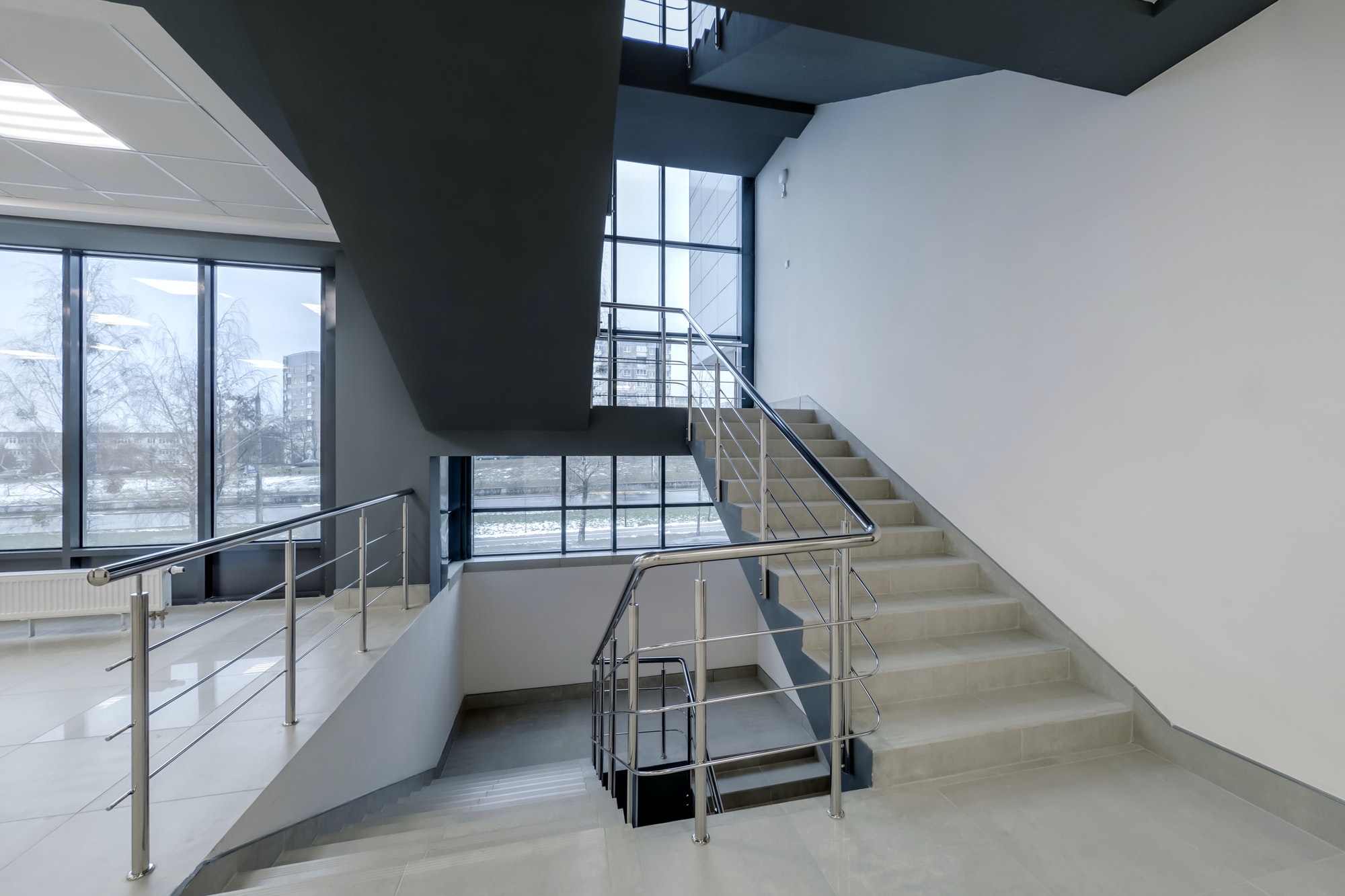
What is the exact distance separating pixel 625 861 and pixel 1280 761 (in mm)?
2153

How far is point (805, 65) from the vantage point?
4.00 m

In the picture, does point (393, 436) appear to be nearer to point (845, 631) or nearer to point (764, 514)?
point (764, 514)

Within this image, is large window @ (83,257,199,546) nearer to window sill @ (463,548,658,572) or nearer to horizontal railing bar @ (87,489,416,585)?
window sill @ (463,548,658,572)

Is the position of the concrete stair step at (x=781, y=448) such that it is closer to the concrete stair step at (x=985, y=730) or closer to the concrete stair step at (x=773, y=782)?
the concrete stair step at (x=985, y=730)

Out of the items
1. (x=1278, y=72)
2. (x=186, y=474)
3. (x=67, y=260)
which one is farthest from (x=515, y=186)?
(x=67, y=260)

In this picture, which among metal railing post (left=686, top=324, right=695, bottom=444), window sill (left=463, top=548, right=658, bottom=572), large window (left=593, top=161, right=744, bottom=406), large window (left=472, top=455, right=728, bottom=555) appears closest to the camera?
metal railing post (left=686, top=324, right=695, bottom=444)

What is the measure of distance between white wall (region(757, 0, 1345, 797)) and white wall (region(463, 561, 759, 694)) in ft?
10.5

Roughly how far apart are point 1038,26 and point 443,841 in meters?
3.26

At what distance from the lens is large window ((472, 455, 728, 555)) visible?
6.18 m

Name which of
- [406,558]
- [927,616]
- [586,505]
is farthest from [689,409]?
[586,505]

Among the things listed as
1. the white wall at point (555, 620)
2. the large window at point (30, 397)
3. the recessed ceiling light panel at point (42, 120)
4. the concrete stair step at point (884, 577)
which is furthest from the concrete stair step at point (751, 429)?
the large window at point (30, 397)

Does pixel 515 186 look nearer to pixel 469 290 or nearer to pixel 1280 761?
pixel 469 290

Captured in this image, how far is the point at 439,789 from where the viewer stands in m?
3.59

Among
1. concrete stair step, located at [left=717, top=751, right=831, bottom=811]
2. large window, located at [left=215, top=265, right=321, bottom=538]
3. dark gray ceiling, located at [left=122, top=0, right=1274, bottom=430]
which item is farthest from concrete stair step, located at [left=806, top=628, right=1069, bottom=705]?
large window, located at [left=215, top=265, right=321, bottom=538]
